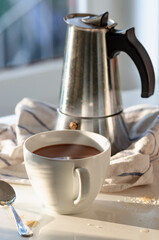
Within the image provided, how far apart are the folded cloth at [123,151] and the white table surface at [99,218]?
2cm

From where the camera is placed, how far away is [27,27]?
1562 mm

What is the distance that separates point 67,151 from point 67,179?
2.5 inches

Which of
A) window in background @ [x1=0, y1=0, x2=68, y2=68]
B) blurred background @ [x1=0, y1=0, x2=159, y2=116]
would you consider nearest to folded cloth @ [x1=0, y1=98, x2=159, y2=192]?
blurred background @ [x1=0, y1=0, x2=159, y2=116]

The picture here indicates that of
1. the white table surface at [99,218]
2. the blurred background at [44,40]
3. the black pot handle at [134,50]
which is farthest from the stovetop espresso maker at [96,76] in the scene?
the blurred background at [44,40]

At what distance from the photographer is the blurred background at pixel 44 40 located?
143cm

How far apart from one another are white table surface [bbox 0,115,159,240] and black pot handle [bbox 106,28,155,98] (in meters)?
0.14

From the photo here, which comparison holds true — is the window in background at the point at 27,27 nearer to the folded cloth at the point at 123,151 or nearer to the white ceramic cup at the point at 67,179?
the folded cloth at the point at 123,151

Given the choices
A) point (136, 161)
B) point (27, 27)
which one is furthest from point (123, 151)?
point (27, 27)

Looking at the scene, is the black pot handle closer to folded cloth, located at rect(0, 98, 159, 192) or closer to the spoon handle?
folded cloth, located at rect(0, 98, 159, 192)

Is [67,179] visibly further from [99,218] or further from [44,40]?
[44,40]

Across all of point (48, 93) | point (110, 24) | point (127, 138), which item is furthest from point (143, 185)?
point (48, 93)

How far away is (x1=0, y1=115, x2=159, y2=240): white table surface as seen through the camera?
53cm

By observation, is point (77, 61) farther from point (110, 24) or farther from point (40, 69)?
point (40, 69)

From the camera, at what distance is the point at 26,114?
2.60 feet
